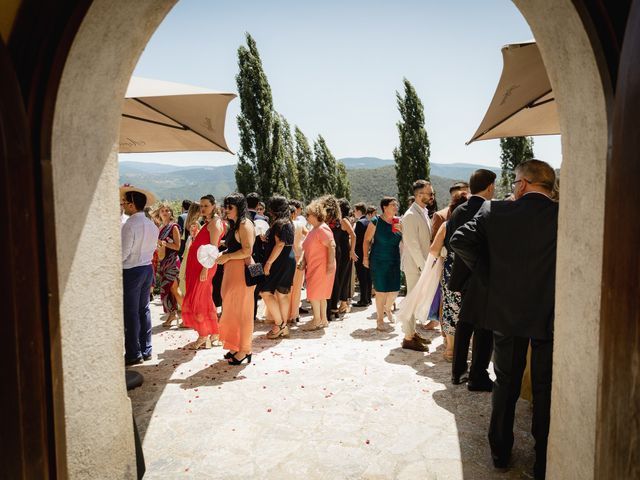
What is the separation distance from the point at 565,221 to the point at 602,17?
981 millimetres

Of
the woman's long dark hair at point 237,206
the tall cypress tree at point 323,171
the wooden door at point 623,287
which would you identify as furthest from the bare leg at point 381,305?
the tall cypress tree at point 323,171

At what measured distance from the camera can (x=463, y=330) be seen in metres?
4.90

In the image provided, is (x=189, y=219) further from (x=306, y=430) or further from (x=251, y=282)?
(x=306, y=430)

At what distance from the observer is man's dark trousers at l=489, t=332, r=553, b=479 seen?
3092 millimetres

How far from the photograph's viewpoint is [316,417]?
164 inches

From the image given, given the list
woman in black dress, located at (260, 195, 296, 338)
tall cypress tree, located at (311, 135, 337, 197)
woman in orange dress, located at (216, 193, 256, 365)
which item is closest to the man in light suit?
woman in black dress, located at (260, 195, 296, 338)

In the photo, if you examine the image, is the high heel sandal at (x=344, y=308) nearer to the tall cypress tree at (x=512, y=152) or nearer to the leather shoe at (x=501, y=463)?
the leather shoe at (x=501, y=463)

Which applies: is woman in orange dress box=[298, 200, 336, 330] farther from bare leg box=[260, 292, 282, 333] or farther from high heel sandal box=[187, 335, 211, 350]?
high heel sandal box=[187, 335, 211, 350]

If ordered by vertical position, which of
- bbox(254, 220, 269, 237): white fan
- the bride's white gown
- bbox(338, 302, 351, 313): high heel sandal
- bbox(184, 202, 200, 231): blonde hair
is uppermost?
bbox(184, 202, 200, 231): blonde hair

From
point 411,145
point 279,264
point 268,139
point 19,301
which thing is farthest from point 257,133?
point 19,301

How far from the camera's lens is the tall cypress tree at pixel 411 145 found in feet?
86.7

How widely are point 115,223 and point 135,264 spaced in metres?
3.21

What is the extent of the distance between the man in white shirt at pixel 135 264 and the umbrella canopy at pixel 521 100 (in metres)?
4.28

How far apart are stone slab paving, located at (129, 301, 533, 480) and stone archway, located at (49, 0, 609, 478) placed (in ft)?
3.14
